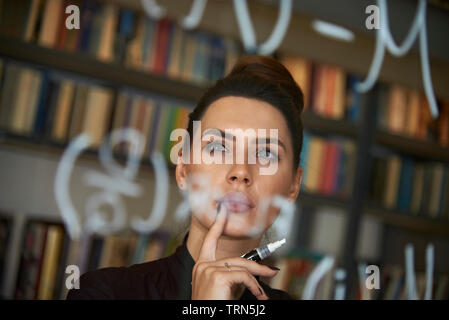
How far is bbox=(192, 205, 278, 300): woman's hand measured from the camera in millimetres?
844

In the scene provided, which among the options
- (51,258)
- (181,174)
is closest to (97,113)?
(51,258)

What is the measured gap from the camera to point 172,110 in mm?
1258

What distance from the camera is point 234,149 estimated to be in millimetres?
907

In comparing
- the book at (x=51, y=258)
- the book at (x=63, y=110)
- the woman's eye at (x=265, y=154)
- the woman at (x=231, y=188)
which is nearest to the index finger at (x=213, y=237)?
the woman at (x=231, y=188)

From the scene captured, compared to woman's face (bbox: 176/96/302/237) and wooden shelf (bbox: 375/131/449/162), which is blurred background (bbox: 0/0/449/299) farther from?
woman's face (bbox: 176/96/302/237)

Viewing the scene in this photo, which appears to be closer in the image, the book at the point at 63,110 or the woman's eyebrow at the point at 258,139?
the woman's eyebrow at the point at 258,139

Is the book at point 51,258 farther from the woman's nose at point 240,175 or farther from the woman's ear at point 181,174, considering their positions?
the woman's nose at point 240,175

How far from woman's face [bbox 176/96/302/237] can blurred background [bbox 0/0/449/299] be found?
11cm

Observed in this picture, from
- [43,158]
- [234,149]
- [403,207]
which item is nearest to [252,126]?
[234,149]

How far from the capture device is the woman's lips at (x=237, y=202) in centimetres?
92

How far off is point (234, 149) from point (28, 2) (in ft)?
2.84

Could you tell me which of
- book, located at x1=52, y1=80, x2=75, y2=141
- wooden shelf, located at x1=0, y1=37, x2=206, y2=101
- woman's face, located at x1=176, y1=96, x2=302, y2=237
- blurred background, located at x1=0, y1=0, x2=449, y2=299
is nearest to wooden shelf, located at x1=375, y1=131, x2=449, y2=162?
blurred background, located at x1=0, y1=0, x2=449, y2=299

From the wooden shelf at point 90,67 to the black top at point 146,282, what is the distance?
0.58 meters

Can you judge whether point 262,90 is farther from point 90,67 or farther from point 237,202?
point 90,67
